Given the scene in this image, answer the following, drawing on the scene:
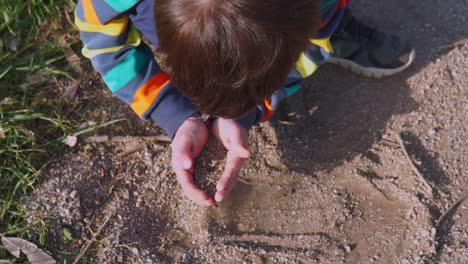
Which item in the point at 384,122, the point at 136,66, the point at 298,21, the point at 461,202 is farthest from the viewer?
the point at 384,122

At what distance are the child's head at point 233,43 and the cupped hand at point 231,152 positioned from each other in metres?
0.38

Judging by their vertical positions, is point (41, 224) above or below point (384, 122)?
below

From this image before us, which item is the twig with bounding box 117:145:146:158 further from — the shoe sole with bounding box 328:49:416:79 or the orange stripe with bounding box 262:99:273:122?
the shoe sole with bounding box 328:49:416:79

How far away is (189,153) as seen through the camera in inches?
69.7

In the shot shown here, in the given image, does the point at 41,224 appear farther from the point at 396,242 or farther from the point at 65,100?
the point at 396,242

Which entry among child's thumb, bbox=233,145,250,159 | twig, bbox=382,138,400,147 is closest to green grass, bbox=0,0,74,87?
child's thumb, bbox=233,145,250,159

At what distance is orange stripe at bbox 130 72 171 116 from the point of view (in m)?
1.76

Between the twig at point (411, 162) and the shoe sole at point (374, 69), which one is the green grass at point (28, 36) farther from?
the twig at point (411, 162)

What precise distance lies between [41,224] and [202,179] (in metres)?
0.50

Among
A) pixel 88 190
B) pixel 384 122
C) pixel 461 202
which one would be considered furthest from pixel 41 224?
pixel 461 202

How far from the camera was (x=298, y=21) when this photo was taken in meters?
1.27

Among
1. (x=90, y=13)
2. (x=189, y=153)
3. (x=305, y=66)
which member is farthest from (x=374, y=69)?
(x=90, y=13)

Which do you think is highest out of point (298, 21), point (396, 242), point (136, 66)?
point (298, 21)

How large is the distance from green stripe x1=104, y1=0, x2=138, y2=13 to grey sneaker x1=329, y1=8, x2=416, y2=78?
2.62 ft
